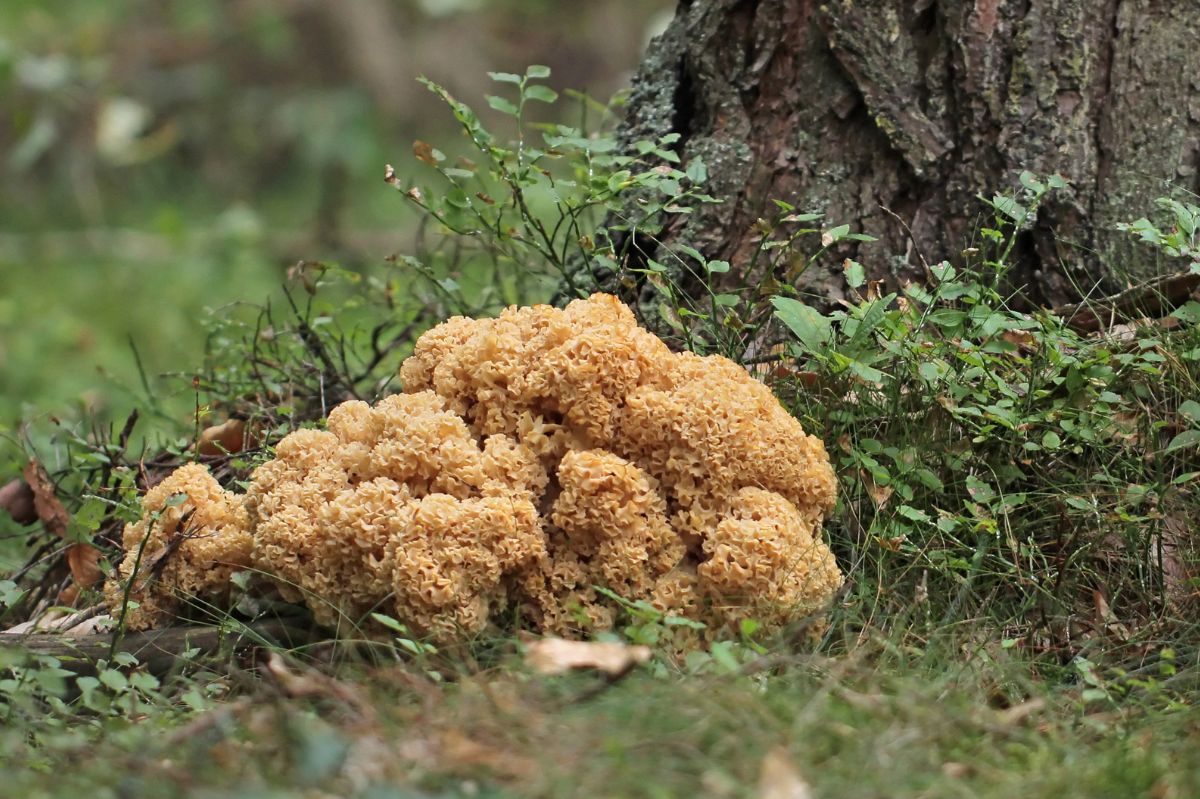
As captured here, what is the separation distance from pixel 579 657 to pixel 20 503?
238 cm

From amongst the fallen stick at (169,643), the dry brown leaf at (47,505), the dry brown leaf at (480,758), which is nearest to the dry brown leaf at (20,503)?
the dry brown leaf at (47,505)

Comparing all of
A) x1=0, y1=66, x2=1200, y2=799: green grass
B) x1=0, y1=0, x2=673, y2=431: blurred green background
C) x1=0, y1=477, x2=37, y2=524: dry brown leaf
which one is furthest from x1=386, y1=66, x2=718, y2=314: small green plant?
x1=0, y1=0, x2=673, y2=431: blurred green background

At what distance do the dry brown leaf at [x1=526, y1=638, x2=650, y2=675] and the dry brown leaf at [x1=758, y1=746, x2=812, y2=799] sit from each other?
38 centimetres

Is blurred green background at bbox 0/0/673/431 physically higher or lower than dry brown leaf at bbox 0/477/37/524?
higher

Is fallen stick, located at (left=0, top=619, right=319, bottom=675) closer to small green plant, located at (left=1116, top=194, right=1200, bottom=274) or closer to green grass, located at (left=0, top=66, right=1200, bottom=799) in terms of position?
green grass, located at (left=0, top=66, right=1200, bottom=799)

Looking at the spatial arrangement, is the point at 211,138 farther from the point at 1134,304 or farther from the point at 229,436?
the point at 1134,304

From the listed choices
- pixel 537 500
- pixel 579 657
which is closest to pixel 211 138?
pixel 537 500

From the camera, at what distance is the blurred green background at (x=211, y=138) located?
7.79m

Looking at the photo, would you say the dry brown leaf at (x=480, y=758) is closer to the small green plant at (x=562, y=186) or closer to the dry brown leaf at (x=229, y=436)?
the small green plant at (x=562, y=186)

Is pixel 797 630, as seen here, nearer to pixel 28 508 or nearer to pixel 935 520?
pixel 935 520

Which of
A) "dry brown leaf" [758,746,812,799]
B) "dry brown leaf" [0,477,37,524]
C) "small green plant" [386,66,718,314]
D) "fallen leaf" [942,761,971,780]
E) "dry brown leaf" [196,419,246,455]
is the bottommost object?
"fallen leaf" [942,761,971,780]

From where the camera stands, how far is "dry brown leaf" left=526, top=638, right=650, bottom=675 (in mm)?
2158

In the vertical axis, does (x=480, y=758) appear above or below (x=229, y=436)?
below

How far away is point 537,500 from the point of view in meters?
2.78
